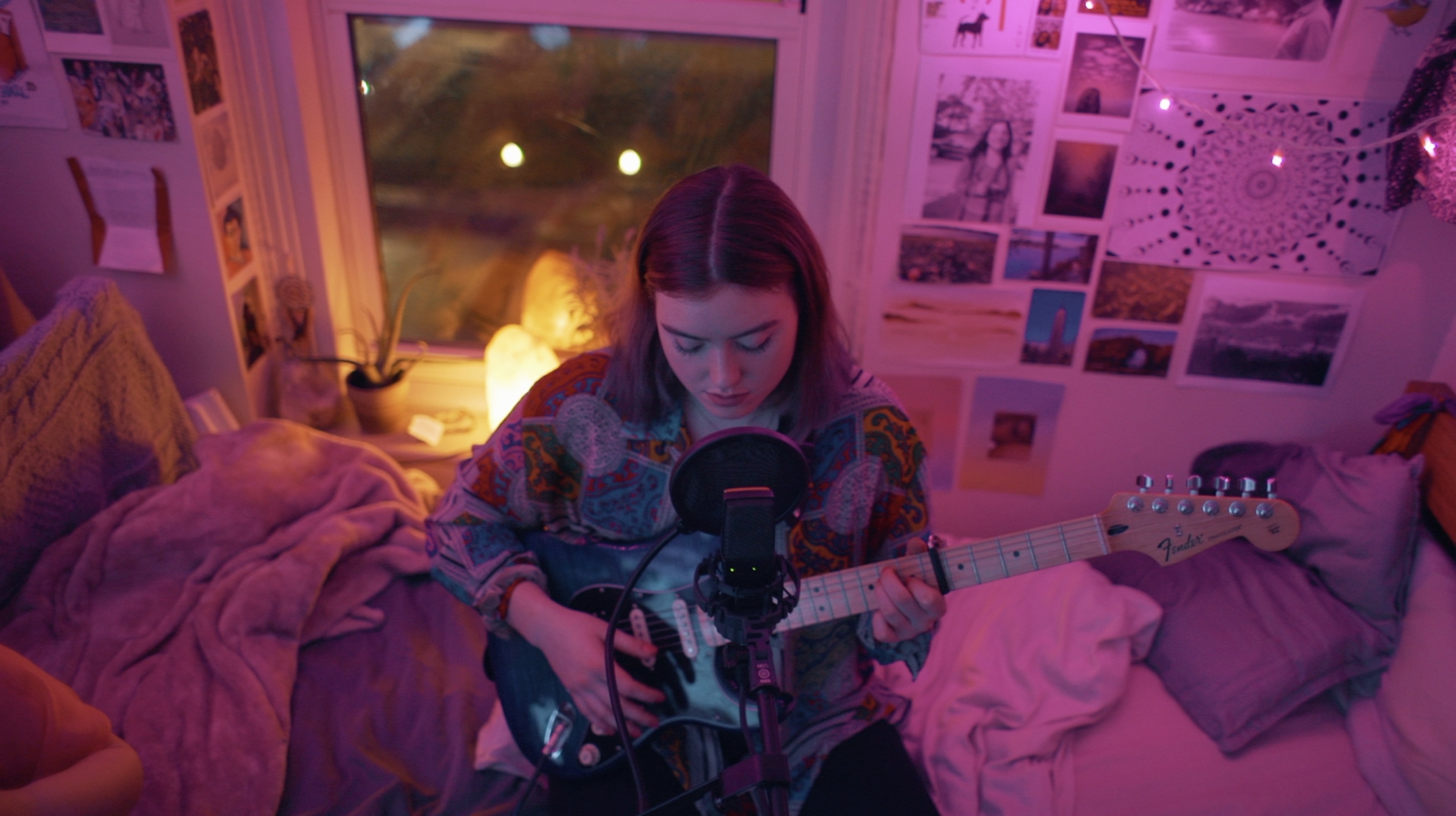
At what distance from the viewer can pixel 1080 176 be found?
164 cm

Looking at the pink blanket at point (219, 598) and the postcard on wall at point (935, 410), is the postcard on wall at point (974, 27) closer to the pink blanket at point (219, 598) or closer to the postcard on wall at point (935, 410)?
the postcard on wall at point (935, 410)

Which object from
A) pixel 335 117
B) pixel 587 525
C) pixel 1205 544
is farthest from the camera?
pixel 335 117

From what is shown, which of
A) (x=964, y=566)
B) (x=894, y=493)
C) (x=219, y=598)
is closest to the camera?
(x=964, y=566)

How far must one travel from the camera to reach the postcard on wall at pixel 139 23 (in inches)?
59.7

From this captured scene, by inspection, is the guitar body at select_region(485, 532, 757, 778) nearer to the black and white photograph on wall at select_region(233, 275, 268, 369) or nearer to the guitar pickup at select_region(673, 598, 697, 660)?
the guitar pickup at select_region(673, 598, 697, 660)

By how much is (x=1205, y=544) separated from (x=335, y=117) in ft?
6.19

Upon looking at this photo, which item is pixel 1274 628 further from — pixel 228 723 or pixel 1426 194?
pixel 228 723

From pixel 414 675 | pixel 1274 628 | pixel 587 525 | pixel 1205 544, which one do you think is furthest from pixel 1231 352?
pixel 414 675

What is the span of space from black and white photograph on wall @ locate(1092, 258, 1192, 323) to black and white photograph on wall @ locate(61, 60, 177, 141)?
1.84 metres

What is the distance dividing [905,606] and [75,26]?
1757 millimetres

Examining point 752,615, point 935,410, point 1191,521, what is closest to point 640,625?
point 752,615

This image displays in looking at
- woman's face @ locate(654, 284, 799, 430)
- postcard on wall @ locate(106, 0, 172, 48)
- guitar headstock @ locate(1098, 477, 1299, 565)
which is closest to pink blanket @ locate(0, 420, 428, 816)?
postcard on wall @ locate(106, 0, 172, 48)

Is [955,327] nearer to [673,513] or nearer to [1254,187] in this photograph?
[1254,187]

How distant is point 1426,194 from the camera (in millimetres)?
1454
